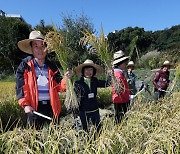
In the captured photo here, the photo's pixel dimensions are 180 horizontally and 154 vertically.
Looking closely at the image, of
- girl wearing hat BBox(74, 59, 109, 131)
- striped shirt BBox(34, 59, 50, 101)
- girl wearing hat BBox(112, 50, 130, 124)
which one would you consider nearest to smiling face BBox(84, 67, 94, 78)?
girl wearing hat BBox(74, 59, 109, 131)

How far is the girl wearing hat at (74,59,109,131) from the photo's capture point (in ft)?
12.6

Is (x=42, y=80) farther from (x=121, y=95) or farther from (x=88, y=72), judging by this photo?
(x=121, y=95)

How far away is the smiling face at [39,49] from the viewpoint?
9.43 ft

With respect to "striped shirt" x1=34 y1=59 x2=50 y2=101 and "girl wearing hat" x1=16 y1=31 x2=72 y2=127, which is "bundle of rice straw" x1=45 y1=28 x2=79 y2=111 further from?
"striped shirt" x1=34 y1=59 x2=50 y2=101

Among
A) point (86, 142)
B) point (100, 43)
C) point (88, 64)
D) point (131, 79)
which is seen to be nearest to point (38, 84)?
point (100, 43)

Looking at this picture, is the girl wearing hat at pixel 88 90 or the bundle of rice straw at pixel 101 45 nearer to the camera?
the bundle of rice straw at pixel 101 45

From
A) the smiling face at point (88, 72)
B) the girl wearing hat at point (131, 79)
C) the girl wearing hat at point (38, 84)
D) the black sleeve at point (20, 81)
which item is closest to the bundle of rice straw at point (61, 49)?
the girl wearing hat at point (38, 84)

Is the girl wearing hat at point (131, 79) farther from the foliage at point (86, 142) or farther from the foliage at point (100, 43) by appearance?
the foliage at point (86, 142)

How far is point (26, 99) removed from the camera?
2.78 metres

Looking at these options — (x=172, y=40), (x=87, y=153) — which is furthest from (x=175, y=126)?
(x=172, y=40)

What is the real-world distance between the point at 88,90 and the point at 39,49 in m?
1.16

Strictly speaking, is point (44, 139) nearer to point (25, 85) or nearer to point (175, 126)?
point (25, 85)

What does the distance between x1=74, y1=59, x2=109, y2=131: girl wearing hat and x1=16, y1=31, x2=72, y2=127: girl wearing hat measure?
2.90ft

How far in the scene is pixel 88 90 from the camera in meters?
3.90
